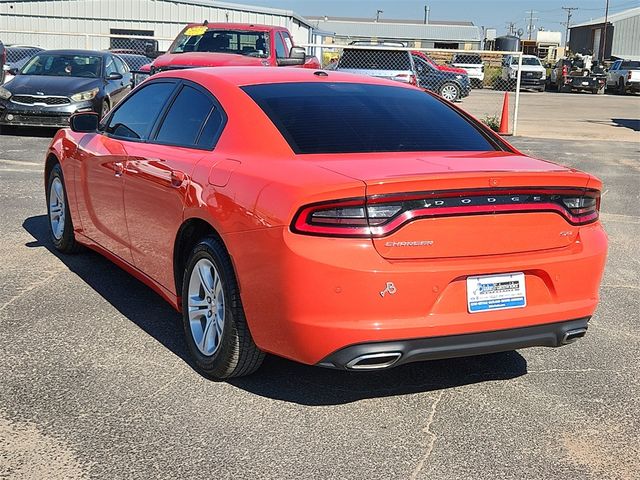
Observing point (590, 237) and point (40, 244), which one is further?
point (40, 244)

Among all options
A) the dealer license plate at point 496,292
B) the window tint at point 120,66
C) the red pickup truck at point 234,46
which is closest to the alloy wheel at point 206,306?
the dealer license plate at point 496,292

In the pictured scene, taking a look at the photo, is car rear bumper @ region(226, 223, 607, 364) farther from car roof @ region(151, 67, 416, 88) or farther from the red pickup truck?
the red pickup truck

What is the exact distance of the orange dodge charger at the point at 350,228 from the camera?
3621 millimetres

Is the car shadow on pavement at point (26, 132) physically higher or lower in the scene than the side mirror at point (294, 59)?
lower

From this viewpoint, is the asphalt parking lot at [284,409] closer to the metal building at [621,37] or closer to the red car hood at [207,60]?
the red car hood at [207,60]

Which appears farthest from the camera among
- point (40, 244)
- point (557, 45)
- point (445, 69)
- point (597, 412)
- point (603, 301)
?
point (557, 45)

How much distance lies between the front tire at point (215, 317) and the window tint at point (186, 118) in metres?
0.73

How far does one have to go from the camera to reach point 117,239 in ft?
18.2

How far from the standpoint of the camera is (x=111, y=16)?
152ft

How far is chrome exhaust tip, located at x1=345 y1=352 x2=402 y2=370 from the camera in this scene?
12.0 ft

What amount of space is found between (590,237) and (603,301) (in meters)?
2.12

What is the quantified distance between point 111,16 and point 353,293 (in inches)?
1800

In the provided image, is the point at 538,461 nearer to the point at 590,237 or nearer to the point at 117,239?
the point at 590,237

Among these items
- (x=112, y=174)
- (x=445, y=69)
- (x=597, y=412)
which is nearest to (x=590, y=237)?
(x=597, y=412)
